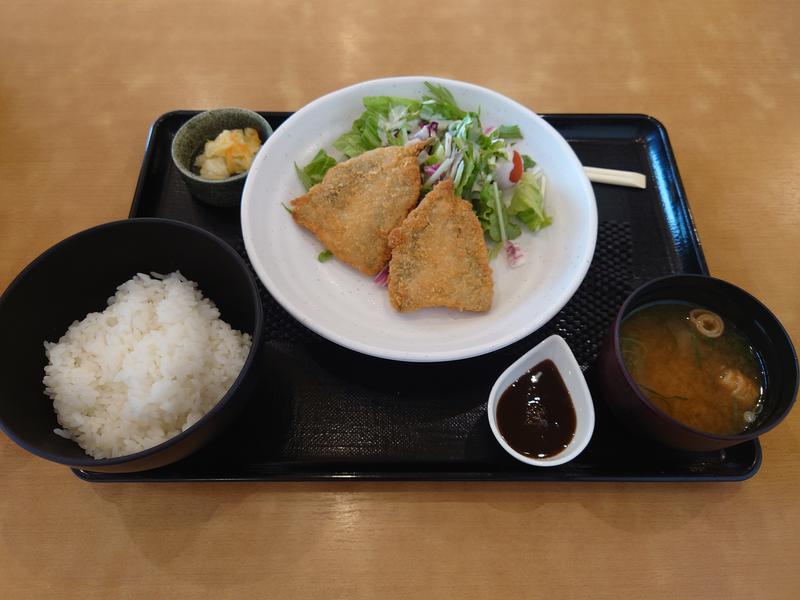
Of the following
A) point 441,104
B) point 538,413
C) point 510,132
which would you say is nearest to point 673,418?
point 538,413

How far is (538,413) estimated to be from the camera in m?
1.52

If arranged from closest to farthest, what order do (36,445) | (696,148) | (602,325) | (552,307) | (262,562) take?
(36,445) → (262,562) → (552,307) → (602,325) → (696,148)

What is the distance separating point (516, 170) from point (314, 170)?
80cm

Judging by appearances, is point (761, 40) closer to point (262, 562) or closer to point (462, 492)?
point (462, 492)

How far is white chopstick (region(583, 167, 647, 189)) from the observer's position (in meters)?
2.13

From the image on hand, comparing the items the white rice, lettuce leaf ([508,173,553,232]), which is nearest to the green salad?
lettuce leaf ([508,173,553,232])

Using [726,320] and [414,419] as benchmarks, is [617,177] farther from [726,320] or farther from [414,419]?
[414,419]

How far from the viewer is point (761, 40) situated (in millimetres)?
2768

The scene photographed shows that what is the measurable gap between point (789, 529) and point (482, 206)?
145 centimetres

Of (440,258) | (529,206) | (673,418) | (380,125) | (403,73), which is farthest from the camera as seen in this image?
(403,73)

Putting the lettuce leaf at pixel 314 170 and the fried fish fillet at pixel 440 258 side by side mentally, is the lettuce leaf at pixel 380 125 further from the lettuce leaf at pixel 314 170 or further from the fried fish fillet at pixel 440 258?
the fried fish fillet at pixel 440 258

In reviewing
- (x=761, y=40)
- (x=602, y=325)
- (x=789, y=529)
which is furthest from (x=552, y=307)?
(x=761, y=40)

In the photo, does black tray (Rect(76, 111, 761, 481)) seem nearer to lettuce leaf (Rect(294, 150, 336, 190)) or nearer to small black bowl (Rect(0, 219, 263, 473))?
small black bowl (Rect(0, 219, 263, 473))

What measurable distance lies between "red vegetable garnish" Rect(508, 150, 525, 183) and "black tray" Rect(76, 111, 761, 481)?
423mm
